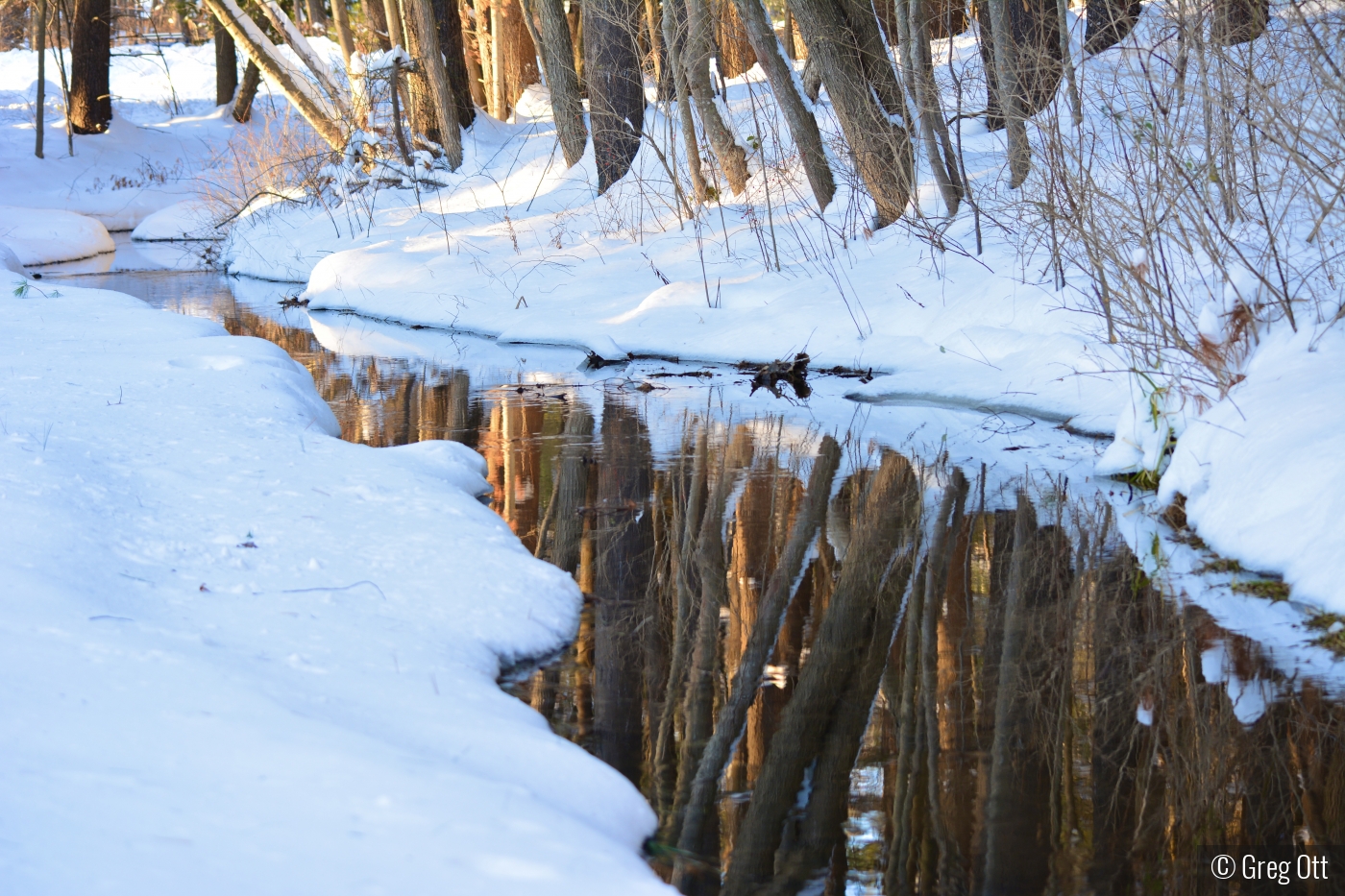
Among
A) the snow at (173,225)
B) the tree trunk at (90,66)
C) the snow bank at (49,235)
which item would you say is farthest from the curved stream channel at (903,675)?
the tree trunk at (90,66)

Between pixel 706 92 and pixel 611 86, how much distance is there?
2344 mm

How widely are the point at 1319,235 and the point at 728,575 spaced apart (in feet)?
8.66

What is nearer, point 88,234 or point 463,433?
point 463,433

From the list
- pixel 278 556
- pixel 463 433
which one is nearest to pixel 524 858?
pixel 278 556

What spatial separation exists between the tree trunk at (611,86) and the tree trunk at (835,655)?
7707 millimetres

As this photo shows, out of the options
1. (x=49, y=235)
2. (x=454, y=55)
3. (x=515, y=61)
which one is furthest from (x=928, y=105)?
(x=49, y=235)

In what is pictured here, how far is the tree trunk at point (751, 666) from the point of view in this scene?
2693mm

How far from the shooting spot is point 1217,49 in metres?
4.81

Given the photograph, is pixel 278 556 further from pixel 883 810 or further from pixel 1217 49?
pixel 1217 49

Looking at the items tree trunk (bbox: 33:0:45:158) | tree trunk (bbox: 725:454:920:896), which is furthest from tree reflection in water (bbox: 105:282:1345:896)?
tree trunk (bbox: 33:0:45:158)

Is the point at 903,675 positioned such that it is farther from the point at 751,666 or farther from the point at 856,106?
the point at 856,106

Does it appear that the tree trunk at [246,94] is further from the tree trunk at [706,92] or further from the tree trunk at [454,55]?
the tree trunk at [706,92]

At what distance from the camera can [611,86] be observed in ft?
41.7

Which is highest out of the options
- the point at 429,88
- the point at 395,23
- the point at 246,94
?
the point at 246,94
